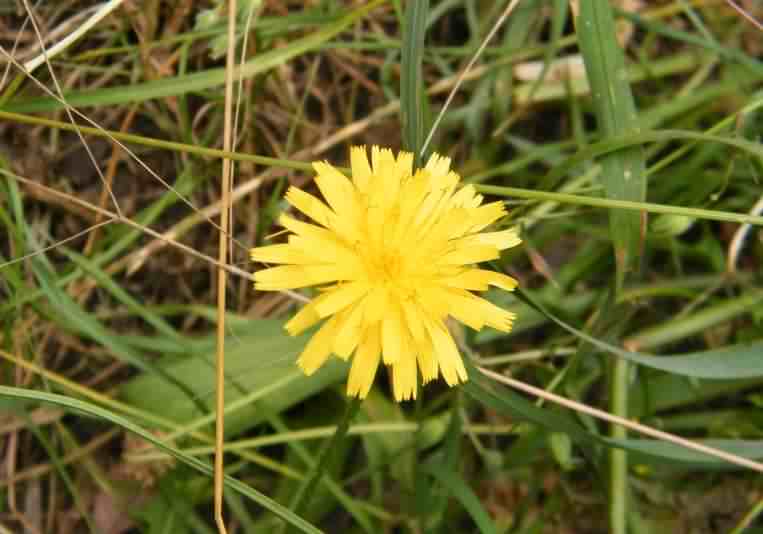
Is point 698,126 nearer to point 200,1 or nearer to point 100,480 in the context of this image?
point 200,1

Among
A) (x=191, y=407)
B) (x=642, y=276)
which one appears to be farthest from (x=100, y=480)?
(x=642, y=276)

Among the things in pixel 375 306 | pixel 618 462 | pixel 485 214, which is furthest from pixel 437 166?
pixel 618 462

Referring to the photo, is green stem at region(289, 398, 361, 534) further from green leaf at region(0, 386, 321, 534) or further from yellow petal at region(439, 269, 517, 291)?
yellow petal at region(439, 269, 517, 291)

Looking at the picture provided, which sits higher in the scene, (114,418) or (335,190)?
(335,190)

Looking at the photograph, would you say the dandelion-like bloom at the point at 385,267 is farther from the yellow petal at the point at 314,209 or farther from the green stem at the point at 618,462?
the green stem at the point at 618,462

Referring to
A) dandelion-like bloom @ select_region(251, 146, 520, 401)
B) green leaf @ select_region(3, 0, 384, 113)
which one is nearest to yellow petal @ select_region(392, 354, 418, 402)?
dandelion-like bloom @ select_region(251, 146, 520, 401)

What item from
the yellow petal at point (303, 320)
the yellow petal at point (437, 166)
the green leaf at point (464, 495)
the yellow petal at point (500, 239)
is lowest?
the green leaf at point (464, 495)

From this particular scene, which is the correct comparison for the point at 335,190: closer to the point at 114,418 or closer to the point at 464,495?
the point at 114,418

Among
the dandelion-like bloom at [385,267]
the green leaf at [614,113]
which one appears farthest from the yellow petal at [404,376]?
the green leaf at [614,113]
